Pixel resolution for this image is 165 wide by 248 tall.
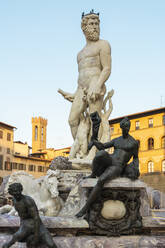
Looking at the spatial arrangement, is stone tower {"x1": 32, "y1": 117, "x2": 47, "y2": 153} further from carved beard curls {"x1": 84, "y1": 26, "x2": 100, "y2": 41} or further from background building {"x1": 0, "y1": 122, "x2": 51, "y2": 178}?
carved beard curls {"x1": 84, "y1": 26, "x2": 100, "y2": 41}

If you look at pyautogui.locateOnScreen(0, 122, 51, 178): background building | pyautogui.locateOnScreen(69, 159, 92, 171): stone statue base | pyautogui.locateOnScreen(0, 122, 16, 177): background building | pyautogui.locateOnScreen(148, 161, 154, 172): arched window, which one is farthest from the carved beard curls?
pyautogui.locateOnScreen(148, 161, 154, 172): arched window

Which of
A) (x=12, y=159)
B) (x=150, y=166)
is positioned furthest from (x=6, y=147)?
(x=150, y=166)

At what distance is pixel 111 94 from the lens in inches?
426

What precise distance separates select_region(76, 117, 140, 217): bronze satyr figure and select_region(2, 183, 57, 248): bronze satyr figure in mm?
833

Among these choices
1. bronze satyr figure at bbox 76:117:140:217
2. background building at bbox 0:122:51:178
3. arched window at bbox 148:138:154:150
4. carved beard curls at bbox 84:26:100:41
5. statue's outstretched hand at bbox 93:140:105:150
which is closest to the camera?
bronze satyr figure at bbox 76:117:140:217

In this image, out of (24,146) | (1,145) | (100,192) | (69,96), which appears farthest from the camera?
(24,146)

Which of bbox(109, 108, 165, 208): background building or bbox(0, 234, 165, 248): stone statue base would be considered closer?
bbox(0, 234, 165, 248): stone statue base

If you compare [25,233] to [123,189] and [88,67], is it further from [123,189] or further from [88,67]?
[88,67]

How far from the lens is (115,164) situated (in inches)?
218

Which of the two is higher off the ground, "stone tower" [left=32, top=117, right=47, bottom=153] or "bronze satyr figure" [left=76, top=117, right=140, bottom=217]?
"stone tower" [left=32, top=117, right=47, bottom=153]

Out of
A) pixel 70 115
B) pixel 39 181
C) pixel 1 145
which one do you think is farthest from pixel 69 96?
pixel 1 145

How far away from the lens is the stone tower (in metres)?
114

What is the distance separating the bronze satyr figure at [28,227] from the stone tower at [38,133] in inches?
4284

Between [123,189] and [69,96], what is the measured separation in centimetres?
571
